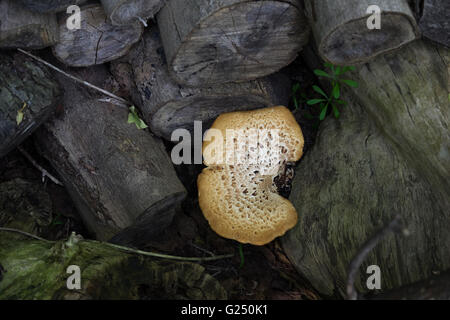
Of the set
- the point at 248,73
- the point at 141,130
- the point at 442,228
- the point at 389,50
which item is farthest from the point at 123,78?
the point at 442,228

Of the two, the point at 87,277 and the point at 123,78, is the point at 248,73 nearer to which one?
the point at 123,78

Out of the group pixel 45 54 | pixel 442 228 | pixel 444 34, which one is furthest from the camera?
pixel 45 54

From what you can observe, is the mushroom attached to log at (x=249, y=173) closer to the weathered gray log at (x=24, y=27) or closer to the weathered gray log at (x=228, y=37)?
the weathered gray log at (x=228, y=37)

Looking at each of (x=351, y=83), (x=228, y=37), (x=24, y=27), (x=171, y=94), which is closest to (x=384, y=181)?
(x=351, y=83)

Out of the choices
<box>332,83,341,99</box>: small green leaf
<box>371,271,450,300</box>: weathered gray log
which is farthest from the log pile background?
<box>332,83,341,99</box>: small green leaf

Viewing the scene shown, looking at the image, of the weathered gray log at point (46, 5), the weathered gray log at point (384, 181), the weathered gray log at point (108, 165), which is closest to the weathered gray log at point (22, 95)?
the weathered gray log at point (108, 165)

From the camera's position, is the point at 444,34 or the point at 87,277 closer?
the point at 87,277

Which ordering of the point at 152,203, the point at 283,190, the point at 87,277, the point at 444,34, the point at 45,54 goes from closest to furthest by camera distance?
1. the point at 87,277
2. the point at 444,34
3. the point at 152,203
4. the point at 45,54
5. the point at 283,190

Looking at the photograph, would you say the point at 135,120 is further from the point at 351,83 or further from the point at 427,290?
the point at 427,290

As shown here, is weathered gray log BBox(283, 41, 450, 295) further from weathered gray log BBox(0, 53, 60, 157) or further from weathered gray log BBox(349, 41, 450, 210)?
weathered gray log BBox(0, 53, 60, 157)
